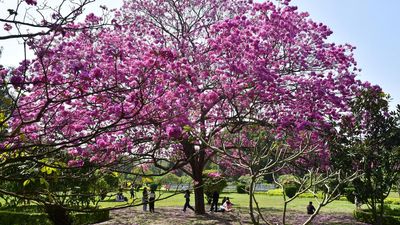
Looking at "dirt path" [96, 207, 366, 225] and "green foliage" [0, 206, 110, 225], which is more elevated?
"green foliage" [0, 206, 110, 225]

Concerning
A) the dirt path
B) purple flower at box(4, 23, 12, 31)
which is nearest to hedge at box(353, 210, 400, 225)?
the dirt path

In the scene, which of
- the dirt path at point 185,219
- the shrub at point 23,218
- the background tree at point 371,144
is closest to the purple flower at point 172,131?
the background tree at point 371,144

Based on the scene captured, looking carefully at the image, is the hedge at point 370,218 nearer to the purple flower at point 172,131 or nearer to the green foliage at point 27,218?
the green foliage at point 27,218

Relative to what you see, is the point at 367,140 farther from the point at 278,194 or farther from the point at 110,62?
the point at 278,194

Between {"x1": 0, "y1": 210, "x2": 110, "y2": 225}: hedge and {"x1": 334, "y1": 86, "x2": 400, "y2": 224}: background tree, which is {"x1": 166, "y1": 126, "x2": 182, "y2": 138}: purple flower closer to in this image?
{"x1": 334, "y1": 86, "x2": 400, "y2": 224}: background tree

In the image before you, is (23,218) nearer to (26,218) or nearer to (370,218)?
(26,218)

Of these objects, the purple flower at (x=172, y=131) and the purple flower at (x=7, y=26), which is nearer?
the purple flower at (x=7, y=26)

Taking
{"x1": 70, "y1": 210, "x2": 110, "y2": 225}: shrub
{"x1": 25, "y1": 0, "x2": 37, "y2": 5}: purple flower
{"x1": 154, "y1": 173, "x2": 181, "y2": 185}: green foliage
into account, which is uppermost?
{"x1": 25, "y1": 0, "x2": 37, "y2": 5}: purple flower

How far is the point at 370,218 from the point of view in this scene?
734 inches

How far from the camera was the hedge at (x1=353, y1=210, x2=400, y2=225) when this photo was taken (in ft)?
59.3

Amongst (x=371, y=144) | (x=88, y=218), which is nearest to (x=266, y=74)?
(x=371, y=144)

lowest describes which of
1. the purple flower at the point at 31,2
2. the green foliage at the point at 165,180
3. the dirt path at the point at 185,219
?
the dirt path at the point at 185,219

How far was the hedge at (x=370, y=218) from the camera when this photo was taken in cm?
1808

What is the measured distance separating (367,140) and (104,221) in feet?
35.5
